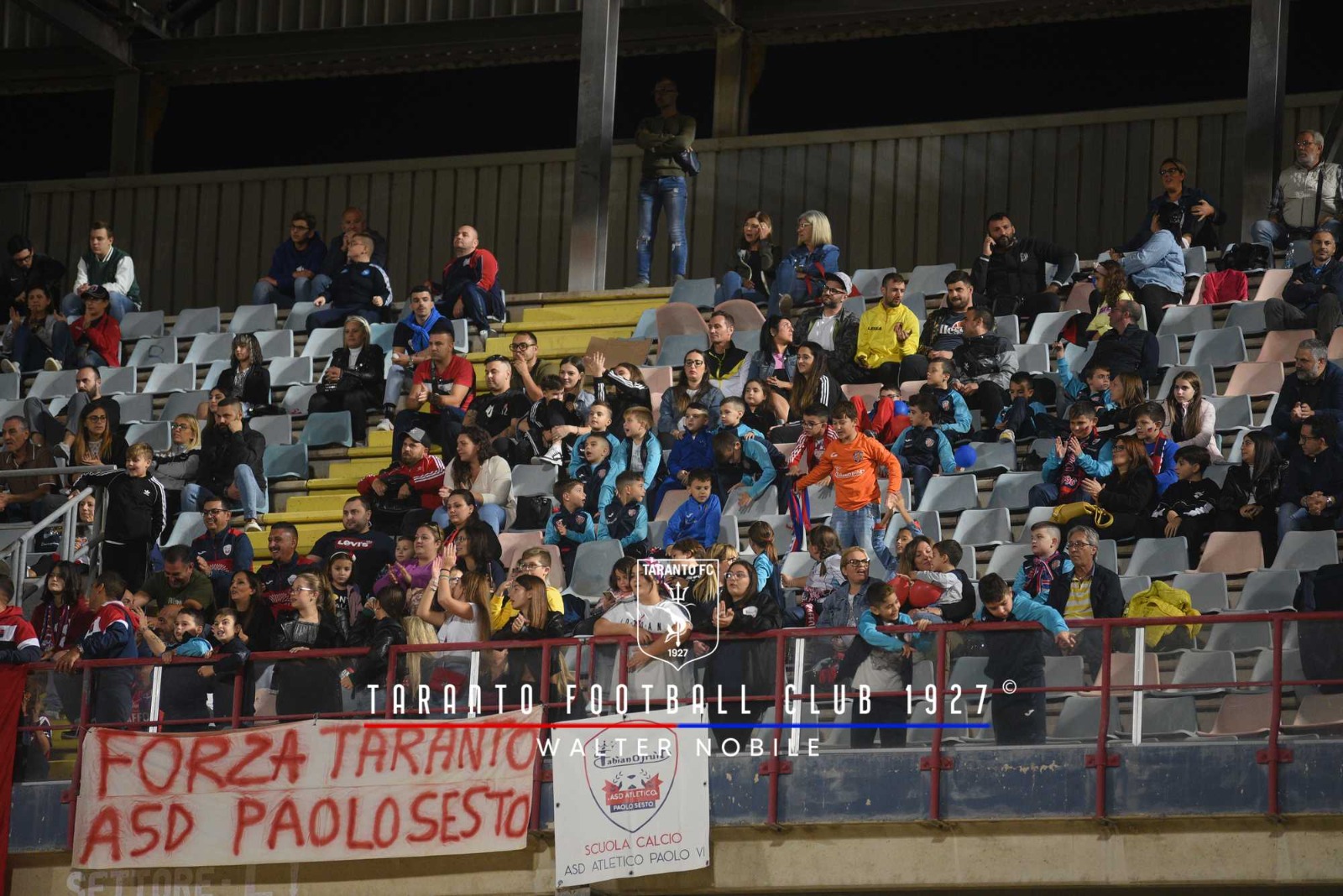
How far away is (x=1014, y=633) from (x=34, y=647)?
4.97m

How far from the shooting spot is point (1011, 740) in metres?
8.80

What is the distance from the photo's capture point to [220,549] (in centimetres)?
1209

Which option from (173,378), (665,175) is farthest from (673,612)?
(173,378)

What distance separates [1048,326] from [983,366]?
3.44 feet

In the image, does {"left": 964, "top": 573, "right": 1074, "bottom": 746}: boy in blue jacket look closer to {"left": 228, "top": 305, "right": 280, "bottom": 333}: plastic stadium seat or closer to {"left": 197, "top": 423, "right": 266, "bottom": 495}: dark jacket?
{"left": 197, "top": 423, "right": 266, "bottom": 495}: dark jacket

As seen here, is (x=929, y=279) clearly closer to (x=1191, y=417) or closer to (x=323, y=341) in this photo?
(x=1191, y=417)

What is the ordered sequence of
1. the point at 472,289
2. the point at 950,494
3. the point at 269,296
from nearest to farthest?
the point at 950,494, the point at 472,289, the point at 269,296

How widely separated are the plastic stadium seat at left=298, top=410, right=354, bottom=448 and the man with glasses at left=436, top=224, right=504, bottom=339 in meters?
1.35

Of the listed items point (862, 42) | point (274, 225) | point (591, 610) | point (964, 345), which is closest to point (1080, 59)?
point (862, 42)

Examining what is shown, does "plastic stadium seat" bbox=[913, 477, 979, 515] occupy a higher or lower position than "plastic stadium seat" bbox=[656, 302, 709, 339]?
lower

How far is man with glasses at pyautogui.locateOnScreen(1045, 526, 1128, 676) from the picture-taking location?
9.34 m

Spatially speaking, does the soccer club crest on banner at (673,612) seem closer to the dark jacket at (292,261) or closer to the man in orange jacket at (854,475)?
the man in orange jacket at (854,475)

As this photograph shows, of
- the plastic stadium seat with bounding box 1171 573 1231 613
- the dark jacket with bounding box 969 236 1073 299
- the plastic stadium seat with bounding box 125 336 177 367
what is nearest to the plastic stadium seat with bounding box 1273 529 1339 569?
the plastic stadium seat with bounding box 1171 573 1231 613

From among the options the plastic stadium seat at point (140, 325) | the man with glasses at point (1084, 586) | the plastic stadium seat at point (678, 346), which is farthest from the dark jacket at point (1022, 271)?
the plastic stadium seat at point (140, 325)
